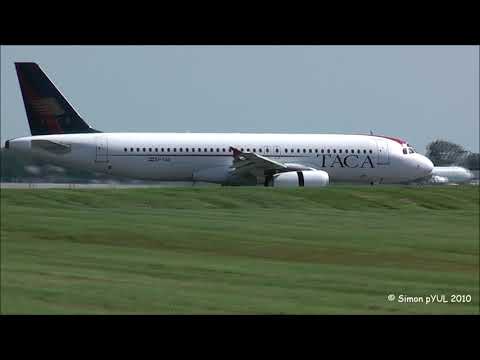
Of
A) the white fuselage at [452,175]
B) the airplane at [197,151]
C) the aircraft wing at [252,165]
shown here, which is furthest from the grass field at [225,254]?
the white fuselage at [452,175]

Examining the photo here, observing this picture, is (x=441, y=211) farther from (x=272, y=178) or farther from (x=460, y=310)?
(x=272, y=178)

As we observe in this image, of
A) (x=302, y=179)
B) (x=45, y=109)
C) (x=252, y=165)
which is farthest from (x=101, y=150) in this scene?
(x=302, y=179)

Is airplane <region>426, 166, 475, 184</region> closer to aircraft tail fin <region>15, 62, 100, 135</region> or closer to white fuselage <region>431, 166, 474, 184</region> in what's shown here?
white fuselage <region>431, 166, 474, 184</region>

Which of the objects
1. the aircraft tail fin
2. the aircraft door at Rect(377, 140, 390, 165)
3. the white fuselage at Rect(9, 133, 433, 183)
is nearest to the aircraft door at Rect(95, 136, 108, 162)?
the white fuselage at Rect(9, 133, 433, 183)

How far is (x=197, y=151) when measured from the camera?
133ft

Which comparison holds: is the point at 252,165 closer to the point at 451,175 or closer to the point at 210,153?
the point at 210,153

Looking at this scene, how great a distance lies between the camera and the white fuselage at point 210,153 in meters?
40.3

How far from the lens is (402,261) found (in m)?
14.3

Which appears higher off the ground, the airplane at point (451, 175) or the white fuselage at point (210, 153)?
the white fuselage at point (210, 153)

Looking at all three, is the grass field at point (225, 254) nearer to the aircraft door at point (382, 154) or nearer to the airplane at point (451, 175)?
the aircraft door at point (382, 154)

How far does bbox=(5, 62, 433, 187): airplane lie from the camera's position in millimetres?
40281

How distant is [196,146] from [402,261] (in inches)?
1051

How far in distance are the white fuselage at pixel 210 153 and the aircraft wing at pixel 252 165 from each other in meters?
0.52
